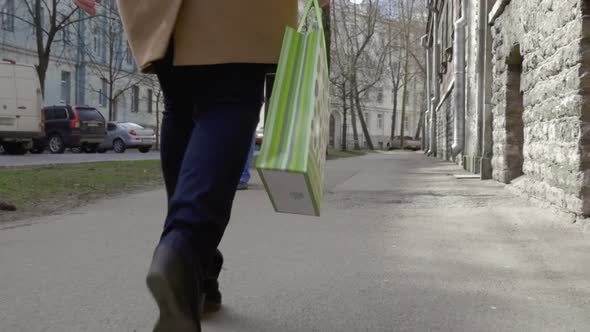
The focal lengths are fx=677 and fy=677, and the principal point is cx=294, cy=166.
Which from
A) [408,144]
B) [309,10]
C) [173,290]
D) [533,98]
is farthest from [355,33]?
[173,290]

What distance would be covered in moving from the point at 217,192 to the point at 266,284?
1433mm

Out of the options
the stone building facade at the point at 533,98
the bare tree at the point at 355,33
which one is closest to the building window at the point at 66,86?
the bare tree at the point at 355,33

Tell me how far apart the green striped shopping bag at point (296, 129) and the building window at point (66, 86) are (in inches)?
1440

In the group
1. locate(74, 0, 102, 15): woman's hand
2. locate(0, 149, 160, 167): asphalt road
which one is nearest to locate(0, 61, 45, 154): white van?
locate(0, 149, 160, 167): asphalt road

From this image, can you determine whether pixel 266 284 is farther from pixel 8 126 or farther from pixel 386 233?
pixel 8 126

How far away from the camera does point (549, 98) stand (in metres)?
6.25

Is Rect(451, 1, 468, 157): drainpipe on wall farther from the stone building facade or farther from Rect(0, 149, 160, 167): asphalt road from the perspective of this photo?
Rect(0, 149, 160, 167): asphalt road

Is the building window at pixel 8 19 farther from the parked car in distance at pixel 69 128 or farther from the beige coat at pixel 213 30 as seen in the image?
the beige coat at pixel 213 30

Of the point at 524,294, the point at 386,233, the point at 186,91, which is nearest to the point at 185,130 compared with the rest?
the point at 186,91

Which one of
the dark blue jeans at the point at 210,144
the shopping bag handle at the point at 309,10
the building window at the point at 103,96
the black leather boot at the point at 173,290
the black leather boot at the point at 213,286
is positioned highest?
the building window at the point at 103,96

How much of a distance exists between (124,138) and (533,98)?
74.6 ft

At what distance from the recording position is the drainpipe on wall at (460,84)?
1403cm

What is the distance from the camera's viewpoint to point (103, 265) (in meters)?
3.71

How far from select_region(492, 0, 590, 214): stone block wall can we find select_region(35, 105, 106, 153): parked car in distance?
1828 centimetres
